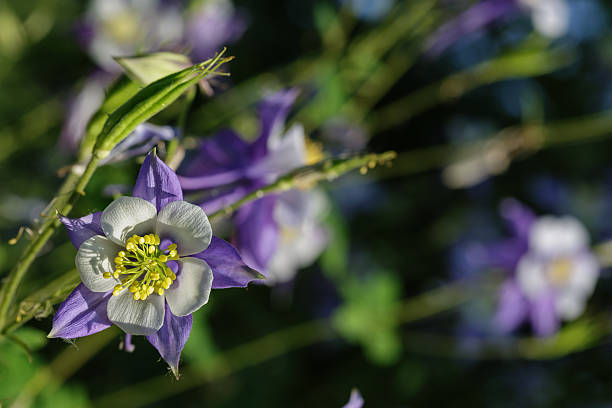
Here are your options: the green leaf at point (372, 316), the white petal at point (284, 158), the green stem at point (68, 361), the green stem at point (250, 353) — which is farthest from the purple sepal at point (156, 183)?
the green leaf at point (372, 316)

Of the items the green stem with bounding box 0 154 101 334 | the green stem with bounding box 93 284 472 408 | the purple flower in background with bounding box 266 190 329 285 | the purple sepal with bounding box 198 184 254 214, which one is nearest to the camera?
the green stem with bounding box 0 154 101 334

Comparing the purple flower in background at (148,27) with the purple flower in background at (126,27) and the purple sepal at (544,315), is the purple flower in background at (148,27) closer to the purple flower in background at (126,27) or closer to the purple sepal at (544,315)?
the purple flower in background at (126,27)

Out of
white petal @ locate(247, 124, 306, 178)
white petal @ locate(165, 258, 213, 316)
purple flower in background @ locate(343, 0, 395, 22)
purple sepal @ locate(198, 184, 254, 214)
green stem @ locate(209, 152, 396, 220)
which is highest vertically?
purple flower in background @ locate(343, 0, 395, 22)

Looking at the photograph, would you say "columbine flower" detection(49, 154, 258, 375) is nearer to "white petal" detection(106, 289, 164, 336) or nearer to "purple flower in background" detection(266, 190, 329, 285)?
"white petal" detection(106, 289, 164, 336)

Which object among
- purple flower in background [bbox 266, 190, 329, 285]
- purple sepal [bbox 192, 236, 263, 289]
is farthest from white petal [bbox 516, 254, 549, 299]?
purple sepal [bbox 192, 236, 263, 289]

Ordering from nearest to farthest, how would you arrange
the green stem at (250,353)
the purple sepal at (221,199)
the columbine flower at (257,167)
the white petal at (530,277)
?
1. the purple sepal at (221,199)
2. the columbine flower at (257,167)
3. the green stem at (250,353)
4. the white petal at (530,277)
